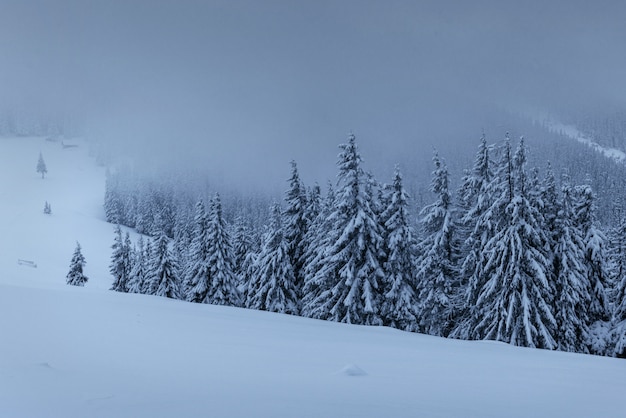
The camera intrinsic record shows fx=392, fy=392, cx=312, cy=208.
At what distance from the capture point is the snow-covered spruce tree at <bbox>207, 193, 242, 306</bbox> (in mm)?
33312

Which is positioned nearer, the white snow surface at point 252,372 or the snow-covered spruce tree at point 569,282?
the white snow surface at point 252,372

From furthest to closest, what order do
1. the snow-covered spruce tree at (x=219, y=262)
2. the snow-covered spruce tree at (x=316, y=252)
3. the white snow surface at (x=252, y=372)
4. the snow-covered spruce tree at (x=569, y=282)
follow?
the snow-covered spruce tree at (x=219, y=262) < the snow-covered spruce tree at (x=316, y=252) < the snow-covered spruce tree at (x=569, y=282) < the white snow surface at (x=252, y=372)

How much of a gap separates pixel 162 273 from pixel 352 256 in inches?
879

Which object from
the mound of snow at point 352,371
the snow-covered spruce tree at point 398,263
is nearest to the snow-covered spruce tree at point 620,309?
the snow-covered spruce tree at point 398,263

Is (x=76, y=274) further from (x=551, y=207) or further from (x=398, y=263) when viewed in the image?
(x=551, y=207)

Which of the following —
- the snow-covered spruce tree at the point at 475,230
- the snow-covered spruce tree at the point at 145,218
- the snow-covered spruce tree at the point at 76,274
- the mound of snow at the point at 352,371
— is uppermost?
the snow-covered spruce tree at the point at 145,218

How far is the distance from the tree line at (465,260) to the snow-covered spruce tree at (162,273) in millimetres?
11687

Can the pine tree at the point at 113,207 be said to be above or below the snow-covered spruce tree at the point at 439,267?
above

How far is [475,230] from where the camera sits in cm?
2356

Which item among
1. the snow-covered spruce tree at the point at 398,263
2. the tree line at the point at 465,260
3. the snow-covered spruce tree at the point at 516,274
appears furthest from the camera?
the snow-covered spruce tree at the point at 398,263

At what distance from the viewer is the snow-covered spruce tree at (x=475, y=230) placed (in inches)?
915

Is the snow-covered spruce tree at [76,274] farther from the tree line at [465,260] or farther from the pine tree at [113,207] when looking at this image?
the pine tree at [113,207]

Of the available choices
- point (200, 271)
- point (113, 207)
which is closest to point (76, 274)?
point (200, 271)

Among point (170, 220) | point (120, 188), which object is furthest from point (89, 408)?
point (120, 188)
